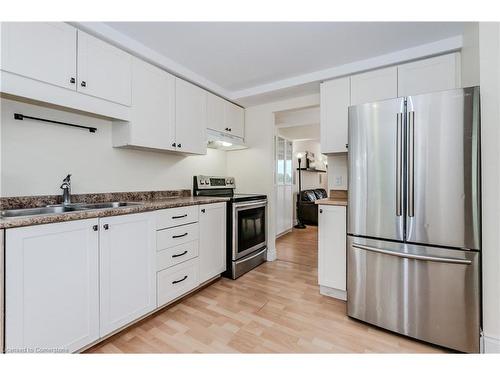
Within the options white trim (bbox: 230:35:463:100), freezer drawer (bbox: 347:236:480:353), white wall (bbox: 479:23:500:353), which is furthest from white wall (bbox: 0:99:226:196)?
white wall (bbox: 479:23:500:353)

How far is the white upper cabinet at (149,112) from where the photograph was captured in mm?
2088

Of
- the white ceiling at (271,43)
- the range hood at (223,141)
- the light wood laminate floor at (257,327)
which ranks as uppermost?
the white ceiling at (271,43)

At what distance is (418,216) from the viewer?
5.29 ft

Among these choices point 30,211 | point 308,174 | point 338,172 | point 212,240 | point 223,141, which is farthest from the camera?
point 308,174

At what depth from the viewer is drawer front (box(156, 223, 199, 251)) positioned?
76.2 inches

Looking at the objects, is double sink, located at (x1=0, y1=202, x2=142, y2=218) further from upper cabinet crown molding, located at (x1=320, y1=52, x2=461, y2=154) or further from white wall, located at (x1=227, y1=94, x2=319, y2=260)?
upper cabinet crown molding, located at (x1=320, y1=52, x2=461, y2=154)

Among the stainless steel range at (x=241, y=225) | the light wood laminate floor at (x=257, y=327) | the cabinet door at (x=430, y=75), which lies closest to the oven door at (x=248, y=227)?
the stainless steel range at (x=241, y=225)

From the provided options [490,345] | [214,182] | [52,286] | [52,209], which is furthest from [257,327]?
[214,182]

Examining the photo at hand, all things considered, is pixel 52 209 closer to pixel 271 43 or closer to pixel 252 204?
pixel 252 204

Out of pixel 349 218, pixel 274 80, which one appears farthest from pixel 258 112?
pixel 349 218

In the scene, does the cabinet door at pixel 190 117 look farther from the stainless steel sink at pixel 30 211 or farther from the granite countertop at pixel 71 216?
the stainless steel sink at pixel 30 211

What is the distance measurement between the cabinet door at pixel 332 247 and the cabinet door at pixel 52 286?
1.92 metres

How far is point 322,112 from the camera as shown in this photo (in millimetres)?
2615

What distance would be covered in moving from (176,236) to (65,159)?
3.61 feet
